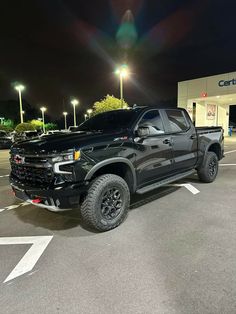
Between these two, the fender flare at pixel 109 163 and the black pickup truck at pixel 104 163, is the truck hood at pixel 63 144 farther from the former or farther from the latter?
the fender flare at pixel 109 163

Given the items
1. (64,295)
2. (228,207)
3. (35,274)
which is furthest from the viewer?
(228,207)

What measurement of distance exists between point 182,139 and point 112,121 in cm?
158

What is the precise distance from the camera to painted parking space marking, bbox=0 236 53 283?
2.82 metres

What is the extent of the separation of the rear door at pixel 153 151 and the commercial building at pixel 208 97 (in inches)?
782

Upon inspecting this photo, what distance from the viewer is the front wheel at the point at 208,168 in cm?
622

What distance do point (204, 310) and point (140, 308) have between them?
554 mm

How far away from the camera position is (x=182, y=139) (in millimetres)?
5266

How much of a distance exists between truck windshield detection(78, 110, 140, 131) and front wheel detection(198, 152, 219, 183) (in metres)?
2.63

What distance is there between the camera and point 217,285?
2.49 m

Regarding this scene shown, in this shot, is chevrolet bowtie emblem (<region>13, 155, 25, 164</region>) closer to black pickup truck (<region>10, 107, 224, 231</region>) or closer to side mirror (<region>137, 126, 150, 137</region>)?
black pickup truck (<region>10, 107, 224, 231</region>)

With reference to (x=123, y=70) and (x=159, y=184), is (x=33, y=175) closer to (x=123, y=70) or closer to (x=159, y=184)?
(x=159, y=184)

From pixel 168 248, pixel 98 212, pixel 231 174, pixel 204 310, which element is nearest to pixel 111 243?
pixel 98 212

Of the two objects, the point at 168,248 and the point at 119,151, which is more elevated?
the point at 119,151

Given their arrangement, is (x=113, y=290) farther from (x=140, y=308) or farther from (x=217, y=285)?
(x=217, y=285)
